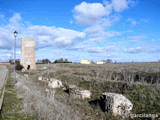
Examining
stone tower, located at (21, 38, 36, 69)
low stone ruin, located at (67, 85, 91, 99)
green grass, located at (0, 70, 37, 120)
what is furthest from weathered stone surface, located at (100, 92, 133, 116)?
stone tower, located at (21, 38, 36, 69)

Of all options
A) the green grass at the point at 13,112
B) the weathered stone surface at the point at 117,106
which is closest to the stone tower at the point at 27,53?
the green grass at the point at 13,112

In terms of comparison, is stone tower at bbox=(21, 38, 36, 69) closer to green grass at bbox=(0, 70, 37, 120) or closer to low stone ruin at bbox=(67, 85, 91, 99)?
low stone ruin at bbox=(67, 85, 91, 99)

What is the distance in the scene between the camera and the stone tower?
35.8 meters

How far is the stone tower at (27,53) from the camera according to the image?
35781 millimetres

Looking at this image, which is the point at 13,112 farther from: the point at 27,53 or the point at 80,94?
the point at 27,53

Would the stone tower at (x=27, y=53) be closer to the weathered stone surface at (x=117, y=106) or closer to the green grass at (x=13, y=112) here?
the green grass at (x=13, y=112)

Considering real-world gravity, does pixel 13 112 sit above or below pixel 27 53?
below

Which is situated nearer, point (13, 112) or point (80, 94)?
point (13, 112)

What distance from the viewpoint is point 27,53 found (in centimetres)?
3591

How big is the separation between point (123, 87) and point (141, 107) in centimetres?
314

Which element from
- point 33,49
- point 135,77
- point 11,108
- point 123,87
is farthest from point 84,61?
point 11,108

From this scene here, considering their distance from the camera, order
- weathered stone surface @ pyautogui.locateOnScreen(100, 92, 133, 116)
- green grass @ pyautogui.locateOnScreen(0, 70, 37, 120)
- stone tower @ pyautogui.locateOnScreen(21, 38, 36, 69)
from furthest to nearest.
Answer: stone tower @ pyautogui.locateOnScreen(21, 38, 36, 69) → weathered stone surface @ pyautogui.locateOnScreen(100, 92, 133, 116) → green grass @ pyautogui.locateOnScreen(0, 70, 37, 120)

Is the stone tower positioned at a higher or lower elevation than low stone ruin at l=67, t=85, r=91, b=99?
higher

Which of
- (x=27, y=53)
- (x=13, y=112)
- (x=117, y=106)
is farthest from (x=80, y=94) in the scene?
(x=27, y=53)
